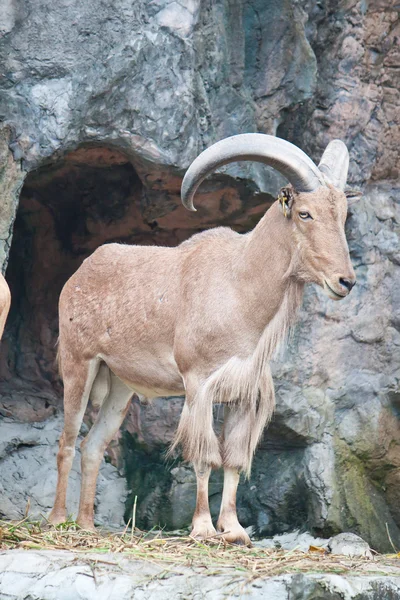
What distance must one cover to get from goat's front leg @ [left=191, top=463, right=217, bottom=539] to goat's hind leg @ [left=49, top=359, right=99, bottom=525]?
1406 mm

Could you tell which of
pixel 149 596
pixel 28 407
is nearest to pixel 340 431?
pixel 28 407

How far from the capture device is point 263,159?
24.0ft

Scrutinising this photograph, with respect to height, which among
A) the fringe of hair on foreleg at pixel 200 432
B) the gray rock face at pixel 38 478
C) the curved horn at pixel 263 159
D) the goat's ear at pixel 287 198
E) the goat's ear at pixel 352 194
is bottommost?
the gray rock face at pixel 38 478

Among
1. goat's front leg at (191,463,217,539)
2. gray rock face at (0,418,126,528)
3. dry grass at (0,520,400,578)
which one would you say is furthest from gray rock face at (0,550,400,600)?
gray rock face at (0,418,126,528)

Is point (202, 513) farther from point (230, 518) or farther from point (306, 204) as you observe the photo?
point (306, 204)

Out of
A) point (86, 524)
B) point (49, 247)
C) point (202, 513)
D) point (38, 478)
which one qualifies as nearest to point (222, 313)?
point (202, 513)

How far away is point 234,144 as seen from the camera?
7.41m

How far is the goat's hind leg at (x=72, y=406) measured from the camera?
848 cm

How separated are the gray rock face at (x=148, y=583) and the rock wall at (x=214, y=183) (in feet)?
9.95

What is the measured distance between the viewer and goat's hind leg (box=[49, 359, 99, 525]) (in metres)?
8.48

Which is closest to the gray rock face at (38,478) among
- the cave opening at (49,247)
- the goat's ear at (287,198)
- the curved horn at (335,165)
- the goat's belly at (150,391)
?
the cave opening at (49,247)

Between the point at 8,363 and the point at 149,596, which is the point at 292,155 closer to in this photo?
the point at 149,596

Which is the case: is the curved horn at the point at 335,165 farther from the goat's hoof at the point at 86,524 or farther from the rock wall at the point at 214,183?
the goat's hoof at the point at 86,524

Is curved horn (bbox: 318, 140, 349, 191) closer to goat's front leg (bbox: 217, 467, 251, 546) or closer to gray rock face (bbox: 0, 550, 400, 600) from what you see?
goat's front leg (bbox: 217, 467, 251, 546)
